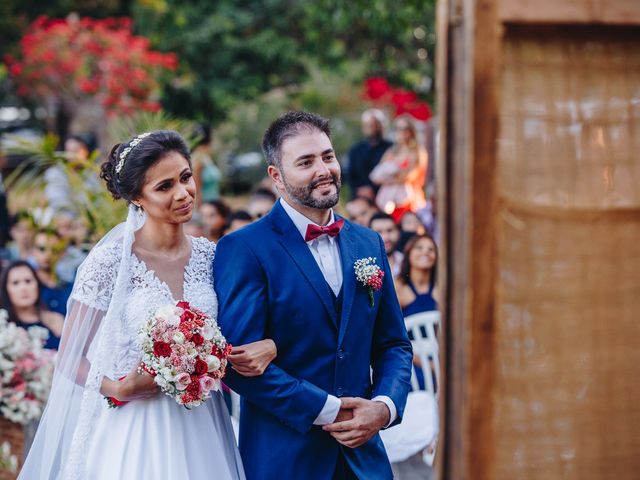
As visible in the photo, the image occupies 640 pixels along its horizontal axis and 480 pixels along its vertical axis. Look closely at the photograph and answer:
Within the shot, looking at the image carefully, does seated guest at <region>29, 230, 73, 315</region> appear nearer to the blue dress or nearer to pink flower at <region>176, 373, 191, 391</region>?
the blue dress

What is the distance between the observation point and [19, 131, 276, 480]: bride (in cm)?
359

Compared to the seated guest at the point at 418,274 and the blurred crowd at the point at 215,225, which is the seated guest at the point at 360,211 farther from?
the seated guest at the point at 418,274

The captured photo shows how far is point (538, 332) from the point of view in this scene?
2043 millimetres

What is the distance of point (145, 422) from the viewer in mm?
3633

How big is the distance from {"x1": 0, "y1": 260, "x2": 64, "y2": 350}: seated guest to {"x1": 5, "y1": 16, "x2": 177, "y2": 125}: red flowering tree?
35.1ft

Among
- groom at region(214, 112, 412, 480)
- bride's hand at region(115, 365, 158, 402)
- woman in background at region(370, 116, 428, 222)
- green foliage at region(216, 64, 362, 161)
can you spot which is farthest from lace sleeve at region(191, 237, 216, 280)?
green foliage at region(216, 64, 362, 161)

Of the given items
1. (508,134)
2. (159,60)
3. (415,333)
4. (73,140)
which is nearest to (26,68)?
(159,60)

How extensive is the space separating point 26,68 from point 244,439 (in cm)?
1566

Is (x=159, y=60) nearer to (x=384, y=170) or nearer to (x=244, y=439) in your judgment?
(x=384, y=170)

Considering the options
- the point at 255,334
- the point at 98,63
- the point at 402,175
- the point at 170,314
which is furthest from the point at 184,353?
the point at 98,63

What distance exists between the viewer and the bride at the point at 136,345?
11.8 feet

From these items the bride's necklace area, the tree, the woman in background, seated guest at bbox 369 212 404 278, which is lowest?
the bride's necklace area

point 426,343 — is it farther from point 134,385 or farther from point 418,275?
point 134,385

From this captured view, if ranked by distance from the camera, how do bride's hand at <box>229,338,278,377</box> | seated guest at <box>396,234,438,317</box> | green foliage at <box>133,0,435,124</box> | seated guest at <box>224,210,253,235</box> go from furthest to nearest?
1. green foliage at <box>133,0,435,124</box>
2. seated guest at <box>224,210,253,235</box>
3. seated guest at <box>396,234,438,317</box>
4. bride's hand at <box>229,338,278,377</box>
